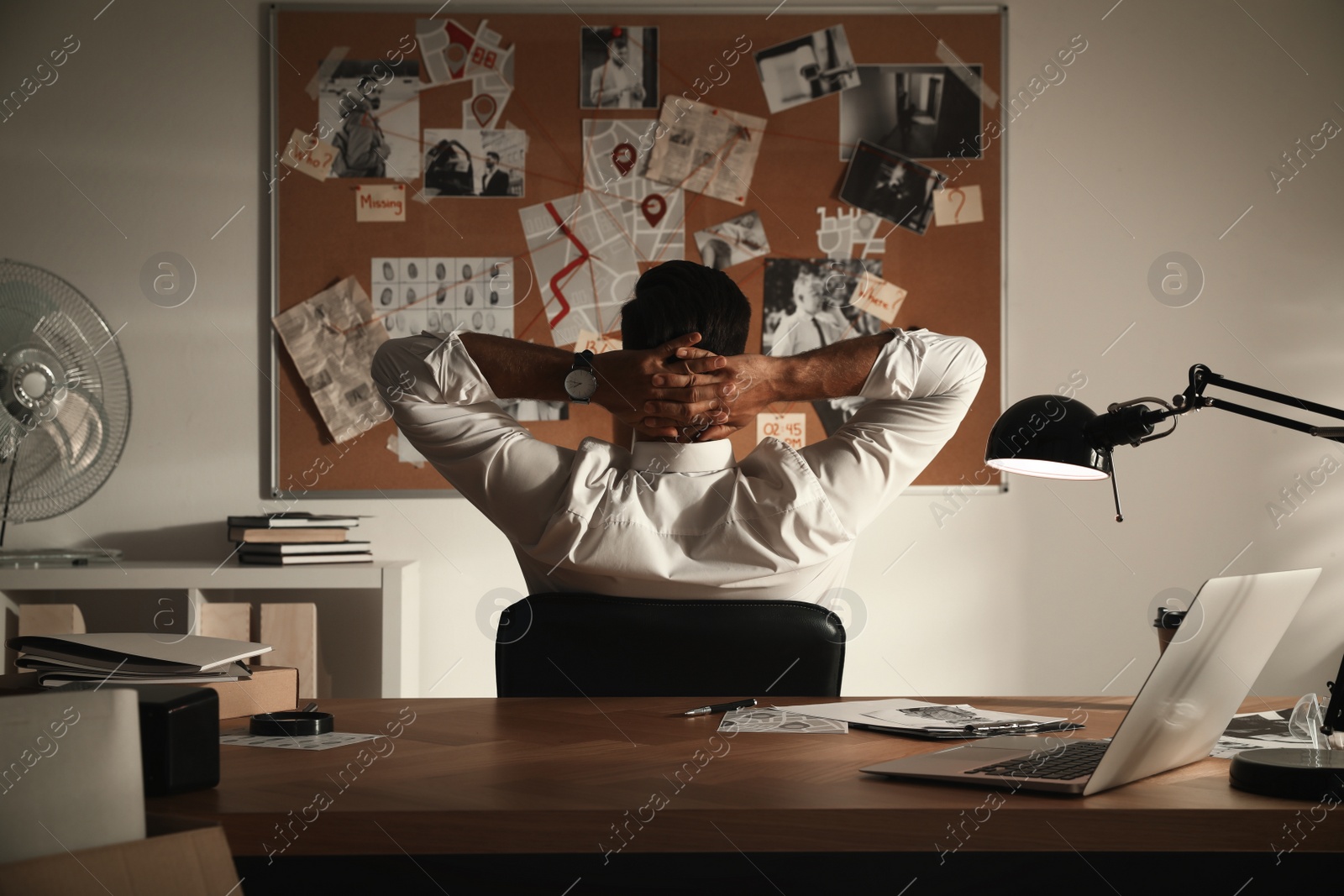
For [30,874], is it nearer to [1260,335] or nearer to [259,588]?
[259,588]

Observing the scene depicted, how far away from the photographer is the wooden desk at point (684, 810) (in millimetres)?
721

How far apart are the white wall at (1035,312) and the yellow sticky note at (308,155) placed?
92 mm

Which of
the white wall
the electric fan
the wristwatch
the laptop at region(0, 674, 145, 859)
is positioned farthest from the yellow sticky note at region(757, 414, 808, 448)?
the laptop at region(0, 674, 145, 859)

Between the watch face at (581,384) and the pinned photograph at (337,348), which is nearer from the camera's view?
the watch face at (581,384)

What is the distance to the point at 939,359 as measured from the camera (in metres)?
1.79

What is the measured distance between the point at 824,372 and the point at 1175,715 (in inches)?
38.8

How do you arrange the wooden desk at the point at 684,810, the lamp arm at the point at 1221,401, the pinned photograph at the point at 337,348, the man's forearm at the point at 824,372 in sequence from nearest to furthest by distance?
the wooden desk at the point at 684,810 → the lamp arm at the point at 1221,401 → the man's forearm at the point at 824,372 → the pinned photograph at the point at 337,348

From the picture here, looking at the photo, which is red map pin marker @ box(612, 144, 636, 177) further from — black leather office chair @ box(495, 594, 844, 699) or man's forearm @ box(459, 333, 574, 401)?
black leather office chair @ box(495, 594, 844, 699)

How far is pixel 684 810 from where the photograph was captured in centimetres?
73

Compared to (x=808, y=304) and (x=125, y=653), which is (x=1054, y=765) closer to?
(x=125, y=653)

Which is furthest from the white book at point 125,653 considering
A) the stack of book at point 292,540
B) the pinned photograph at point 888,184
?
the pinned photograph at point 888,184

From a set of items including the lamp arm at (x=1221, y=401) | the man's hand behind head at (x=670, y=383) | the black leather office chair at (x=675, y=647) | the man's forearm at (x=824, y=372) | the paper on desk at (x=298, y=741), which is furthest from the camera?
the man's forearm at (x=824, y=372)

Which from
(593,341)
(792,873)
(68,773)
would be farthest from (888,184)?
(68,773)

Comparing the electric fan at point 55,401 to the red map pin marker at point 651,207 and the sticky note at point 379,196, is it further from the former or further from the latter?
the red map pin marker at point 651,207
